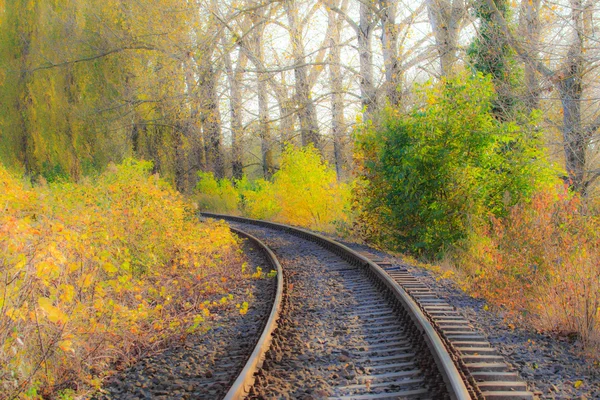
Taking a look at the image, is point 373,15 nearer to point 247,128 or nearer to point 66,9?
point 247,128

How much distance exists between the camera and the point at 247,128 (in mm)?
26266

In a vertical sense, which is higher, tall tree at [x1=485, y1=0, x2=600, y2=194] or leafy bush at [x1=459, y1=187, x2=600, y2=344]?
tall tree at [x1=485, y1=0, x2=600, y2=194]

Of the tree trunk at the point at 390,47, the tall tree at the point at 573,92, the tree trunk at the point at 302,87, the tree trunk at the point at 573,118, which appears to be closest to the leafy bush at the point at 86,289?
the tall tree at the point at 573,92

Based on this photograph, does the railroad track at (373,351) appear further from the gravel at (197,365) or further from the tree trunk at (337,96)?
the tree trunk at (337,96)

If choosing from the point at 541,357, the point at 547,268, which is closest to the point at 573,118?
the point at 547,268

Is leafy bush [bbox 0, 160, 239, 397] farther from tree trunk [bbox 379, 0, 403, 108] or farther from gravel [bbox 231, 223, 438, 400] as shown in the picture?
tree trunk [bbox 379, 0, 403, 108]

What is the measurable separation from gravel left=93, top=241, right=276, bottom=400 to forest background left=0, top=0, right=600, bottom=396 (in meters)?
0.78

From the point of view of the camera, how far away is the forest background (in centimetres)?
809

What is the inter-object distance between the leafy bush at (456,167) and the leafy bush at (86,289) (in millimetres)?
4312

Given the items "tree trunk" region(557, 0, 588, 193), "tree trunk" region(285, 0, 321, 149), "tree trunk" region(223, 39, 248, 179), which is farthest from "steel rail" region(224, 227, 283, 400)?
"tree trunk" region(223, 39, 248, 179)

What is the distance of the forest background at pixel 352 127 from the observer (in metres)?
8.09

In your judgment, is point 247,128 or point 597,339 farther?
point 247,128

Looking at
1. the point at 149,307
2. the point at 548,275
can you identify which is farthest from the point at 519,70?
the point at 149,307

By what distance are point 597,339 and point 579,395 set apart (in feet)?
4.15
